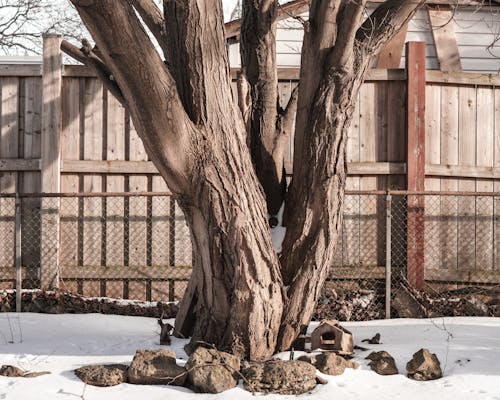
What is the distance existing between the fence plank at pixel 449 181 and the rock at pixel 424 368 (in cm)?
324

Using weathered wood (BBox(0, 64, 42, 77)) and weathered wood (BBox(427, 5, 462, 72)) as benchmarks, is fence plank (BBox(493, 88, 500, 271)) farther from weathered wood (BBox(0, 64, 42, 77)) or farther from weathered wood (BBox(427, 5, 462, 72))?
weathered wood (BBox(0, 64, 42, 77))

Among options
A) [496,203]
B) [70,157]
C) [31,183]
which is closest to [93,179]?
[70,157]

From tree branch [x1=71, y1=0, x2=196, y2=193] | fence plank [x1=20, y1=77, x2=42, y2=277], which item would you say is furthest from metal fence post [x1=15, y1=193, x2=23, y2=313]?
tree branch [x1=71, y1=0, x2=196, y2=193]

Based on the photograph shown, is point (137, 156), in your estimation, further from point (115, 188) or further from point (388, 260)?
Answer: point (388, 260)

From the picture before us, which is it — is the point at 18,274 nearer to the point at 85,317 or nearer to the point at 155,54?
the point at 85,317

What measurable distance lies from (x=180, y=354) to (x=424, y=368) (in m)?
1.92

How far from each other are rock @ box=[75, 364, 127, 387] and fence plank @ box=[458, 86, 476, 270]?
477cm

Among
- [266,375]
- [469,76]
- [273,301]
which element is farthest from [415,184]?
[266,375]

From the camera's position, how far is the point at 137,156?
26.1 feet

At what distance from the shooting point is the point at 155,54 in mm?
4496

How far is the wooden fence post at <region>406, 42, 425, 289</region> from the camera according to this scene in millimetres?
7836

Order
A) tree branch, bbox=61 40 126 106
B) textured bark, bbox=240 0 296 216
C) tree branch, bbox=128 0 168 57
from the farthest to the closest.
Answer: textured bark, bbox=240 0 296 216 < tree branch, bbox=128 0 168 57 < tree branch, bbox=61 40 126 106

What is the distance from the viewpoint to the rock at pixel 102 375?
4.72 m

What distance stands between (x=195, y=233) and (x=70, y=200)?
3290 mm
